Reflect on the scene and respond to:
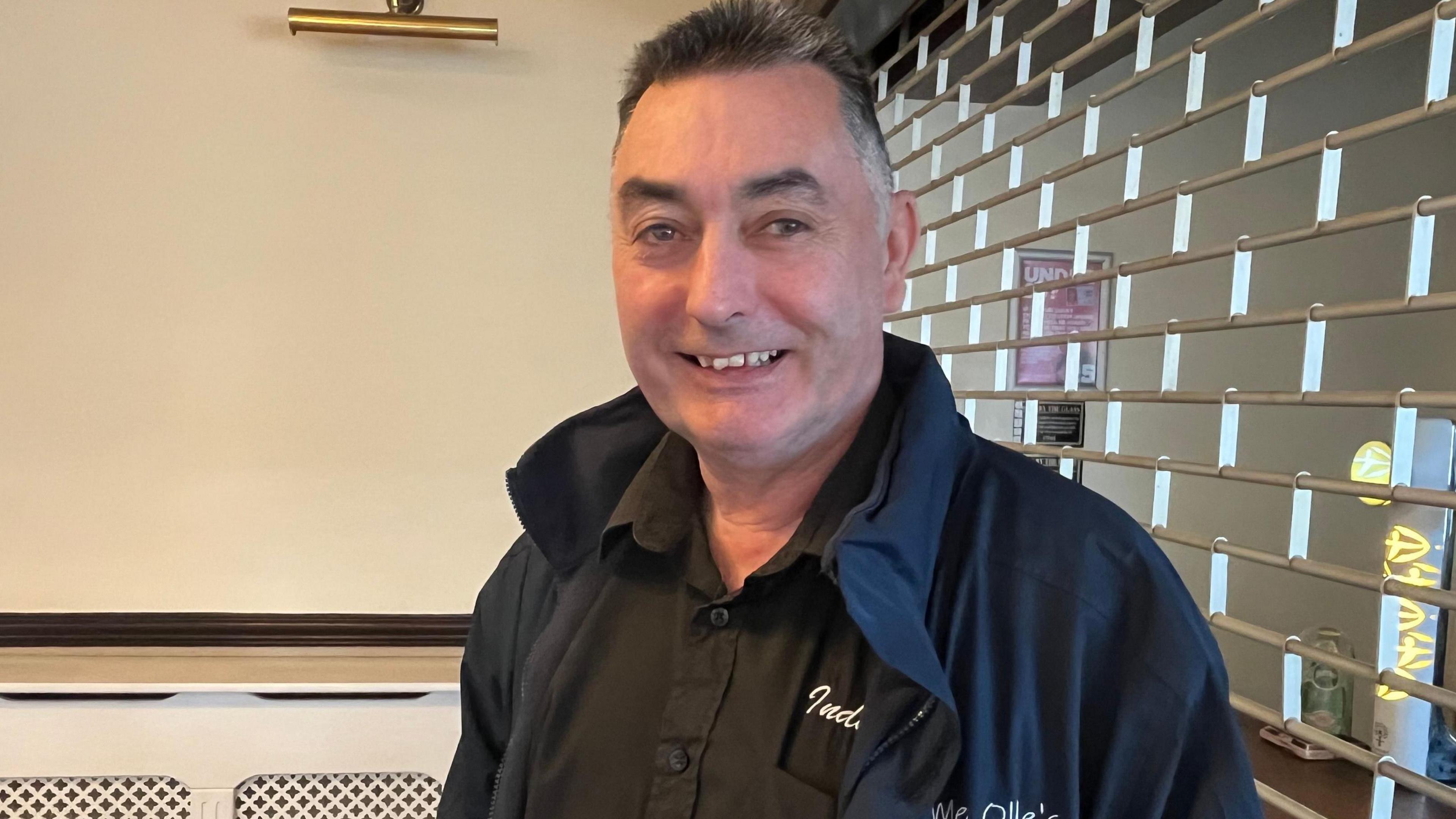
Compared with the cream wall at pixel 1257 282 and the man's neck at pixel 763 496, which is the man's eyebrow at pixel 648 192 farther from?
the cream wall at pixel 1257 282

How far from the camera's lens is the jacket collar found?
2.36 feet

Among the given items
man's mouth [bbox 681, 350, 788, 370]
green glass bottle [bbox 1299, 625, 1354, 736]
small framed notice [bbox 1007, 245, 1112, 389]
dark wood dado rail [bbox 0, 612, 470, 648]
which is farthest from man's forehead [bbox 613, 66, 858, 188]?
dark wood dado rail [bbox 0, 612, 470, 648]

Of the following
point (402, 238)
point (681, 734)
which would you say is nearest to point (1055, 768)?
point (681, 734)

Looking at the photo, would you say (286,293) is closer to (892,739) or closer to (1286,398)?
(892,739)

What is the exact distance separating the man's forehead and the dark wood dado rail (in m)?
1.52

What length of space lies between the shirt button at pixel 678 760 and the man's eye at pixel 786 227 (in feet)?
1.52

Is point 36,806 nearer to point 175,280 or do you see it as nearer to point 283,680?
point 283,680

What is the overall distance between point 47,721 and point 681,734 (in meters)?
1.62

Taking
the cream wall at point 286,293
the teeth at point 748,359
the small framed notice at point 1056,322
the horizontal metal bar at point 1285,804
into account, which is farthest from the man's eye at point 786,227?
the cream wall at point 286,293

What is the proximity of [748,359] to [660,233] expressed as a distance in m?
0.15

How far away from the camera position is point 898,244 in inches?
37.0

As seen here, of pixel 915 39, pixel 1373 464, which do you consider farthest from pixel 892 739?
pixel 915 39

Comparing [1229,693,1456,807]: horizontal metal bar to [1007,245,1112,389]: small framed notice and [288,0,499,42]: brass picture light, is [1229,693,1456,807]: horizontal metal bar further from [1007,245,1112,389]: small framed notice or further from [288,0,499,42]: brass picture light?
[288,0,499,42]: brass picture light

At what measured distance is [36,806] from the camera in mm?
1841
